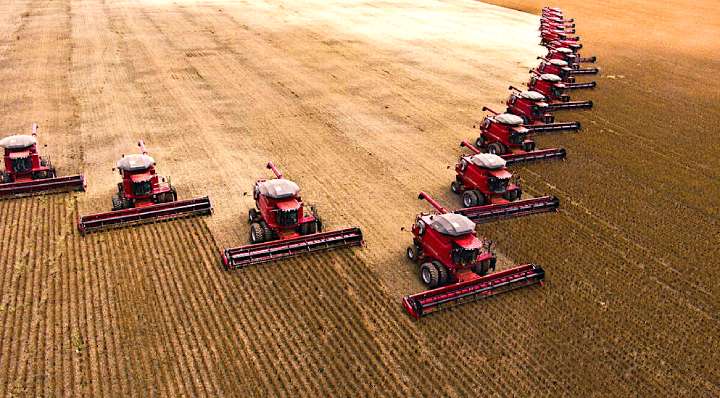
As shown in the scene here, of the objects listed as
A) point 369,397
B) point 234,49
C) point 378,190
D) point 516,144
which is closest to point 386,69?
point 234,49

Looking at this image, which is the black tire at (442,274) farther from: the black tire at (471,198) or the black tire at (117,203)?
the black tire at (117,203)

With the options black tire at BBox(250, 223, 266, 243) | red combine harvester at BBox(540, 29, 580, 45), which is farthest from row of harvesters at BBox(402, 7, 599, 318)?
red combine harvester at BBox(540, 29, 580, 45)

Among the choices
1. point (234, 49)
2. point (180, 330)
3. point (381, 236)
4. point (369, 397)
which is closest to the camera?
point (369, 397)

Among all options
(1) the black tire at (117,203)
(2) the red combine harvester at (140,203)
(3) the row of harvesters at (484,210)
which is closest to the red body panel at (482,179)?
(3) the row of harvesters at (484,210)

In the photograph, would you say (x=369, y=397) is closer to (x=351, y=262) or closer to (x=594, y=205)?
(x=351, y=262)

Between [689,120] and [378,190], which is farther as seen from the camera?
[689,120]

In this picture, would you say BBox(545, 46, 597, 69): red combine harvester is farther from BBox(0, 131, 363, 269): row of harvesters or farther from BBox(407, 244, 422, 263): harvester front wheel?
BBox(407, 244, 422, 263): harvester front wheel
